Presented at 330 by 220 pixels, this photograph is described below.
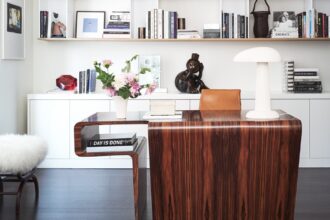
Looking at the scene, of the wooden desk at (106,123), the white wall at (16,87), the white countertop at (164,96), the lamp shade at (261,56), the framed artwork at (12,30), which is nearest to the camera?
the lamp shade at (261,56)

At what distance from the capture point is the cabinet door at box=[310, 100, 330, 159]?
5.25 meters

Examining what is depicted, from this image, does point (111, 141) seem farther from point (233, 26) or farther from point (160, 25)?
point (233, 26)

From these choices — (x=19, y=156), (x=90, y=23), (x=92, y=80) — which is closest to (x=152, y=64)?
(x=92, y=80)

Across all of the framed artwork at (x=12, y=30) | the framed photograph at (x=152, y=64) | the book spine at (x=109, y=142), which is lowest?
the book spine at (x=109, y=142)

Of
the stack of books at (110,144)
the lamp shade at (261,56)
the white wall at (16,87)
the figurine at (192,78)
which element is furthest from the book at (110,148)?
the figurine at (192,78)

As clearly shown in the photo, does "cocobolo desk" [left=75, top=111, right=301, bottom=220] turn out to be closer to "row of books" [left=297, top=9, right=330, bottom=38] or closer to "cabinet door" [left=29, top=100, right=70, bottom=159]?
"cabinet door" [left=29, top=100, right=70, bottom=159]

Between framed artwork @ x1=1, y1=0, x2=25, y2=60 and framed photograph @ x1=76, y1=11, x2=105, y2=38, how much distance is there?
664 millimetres

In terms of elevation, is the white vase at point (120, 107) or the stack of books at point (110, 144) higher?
the white vase at point (120, 107)

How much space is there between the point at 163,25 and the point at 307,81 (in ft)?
5.77

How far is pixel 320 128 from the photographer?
5.27 metres

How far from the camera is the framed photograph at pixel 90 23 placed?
562cm

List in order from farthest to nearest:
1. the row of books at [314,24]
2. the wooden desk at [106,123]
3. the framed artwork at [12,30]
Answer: the row of books at [314,24] < the framed artwork at [12,30] < the wooden desk at [106,123]

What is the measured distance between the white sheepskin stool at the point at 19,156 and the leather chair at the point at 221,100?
1402mm

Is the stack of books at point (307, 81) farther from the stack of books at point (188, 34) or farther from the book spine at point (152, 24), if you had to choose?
the book spine at point (152, 24)
